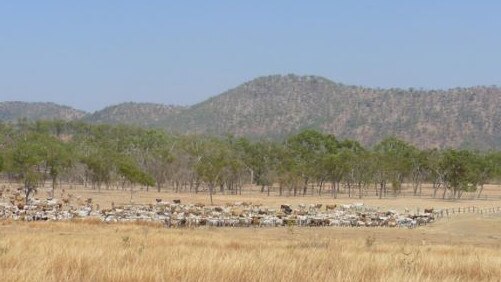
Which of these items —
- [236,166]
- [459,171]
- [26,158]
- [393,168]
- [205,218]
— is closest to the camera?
[205,218]

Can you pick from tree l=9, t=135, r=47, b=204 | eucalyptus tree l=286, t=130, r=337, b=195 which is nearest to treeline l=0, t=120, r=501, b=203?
tree l=9, t=135, r=47, b=204

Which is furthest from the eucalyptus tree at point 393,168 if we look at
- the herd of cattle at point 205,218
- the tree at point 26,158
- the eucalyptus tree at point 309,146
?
the tree at point 26,158

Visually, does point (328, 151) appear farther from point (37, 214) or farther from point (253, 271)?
Result: point (253, 271)

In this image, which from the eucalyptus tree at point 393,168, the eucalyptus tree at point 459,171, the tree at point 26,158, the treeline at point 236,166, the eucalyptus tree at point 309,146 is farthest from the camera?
the eucalyptus tree at point 309,146

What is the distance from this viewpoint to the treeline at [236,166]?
85562 mm

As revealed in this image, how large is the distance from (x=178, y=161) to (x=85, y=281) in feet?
311

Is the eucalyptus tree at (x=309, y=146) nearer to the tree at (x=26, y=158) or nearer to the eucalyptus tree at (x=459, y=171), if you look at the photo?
the eucalyptus tree at (x=459, y=171)

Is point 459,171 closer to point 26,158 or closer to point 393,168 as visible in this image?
point 393,168

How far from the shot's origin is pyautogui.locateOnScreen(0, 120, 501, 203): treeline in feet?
281

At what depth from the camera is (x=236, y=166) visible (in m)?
91.2

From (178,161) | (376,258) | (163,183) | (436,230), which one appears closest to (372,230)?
(436,230)

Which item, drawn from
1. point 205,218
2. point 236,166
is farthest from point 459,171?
point 205,218

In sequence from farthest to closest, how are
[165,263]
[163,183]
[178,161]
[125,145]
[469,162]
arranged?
[125,145], [163,183], [178,161], [469,162], [165,263]

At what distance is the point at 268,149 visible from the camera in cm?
11725
